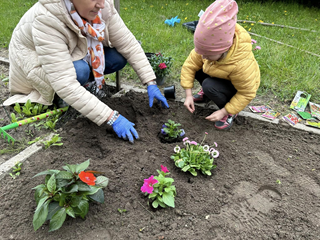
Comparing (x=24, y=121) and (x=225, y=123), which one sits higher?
(x=225, y=123)

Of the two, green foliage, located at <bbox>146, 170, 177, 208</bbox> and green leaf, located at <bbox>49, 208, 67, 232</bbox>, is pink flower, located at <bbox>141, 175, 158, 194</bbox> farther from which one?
green leaf, located at <bbox>49, 208, 67, 232</bbox>

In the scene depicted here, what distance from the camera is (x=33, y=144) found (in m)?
1.92

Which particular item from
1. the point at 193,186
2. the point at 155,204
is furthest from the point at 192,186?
the point at 155,204

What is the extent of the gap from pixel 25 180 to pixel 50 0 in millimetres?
1227

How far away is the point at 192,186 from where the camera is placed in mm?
1683

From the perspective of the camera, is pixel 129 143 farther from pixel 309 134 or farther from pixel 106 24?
pixel 309 134

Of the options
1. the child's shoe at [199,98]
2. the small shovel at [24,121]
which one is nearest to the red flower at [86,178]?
the small shovel at [24,121]

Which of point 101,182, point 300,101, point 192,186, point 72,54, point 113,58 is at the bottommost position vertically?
point 192,186

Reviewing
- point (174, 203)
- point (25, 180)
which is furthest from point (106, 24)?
point (174, 203)

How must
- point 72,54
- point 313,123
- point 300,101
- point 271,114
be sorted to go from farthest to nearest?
point 300,101 < point 271,114 < point 313,123 < point 72,54

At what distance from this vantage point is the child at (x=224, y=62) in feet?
5.57

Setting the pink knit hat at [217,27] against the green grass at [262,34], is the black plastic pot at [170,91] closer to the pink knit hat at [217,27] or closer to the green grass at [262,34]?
the green grass at [262,34]

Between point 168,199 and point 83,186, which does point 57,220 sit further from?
point 168,199

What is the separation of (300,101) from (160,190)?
2.01m
